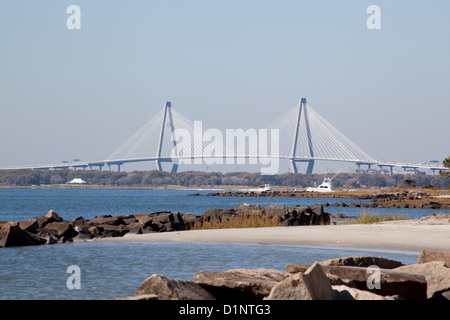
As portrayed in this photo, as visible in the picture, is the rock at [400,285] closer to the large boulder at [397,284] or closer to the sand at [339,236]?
the large boulder at [397,284]

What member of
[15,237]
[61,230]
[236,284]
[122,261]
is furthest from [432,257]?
[61,230]

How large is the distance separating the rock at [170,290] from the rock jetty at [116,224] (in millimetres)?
9922

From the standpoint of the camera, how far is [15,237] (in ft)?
53.6

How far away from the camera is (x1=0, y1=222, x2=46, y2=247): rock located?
16.2 metres

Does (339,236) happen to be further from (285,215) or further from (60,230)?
(60,230)

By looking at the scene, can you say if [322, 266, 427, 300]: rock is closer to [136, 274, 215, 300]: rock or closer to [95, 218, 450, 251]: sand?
[136, 274, 215, 300]: rock

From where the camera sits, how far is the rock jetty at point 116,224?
16.8m

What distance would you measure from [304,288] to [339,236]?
33.0ft

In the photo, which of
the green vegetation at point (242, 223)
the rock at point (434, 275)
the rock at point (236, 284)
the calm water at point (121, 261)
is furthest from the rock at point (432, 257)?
the green vegetation at point (242, 223)

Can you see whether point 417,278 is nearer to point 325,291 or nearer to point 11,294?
point 325,291
